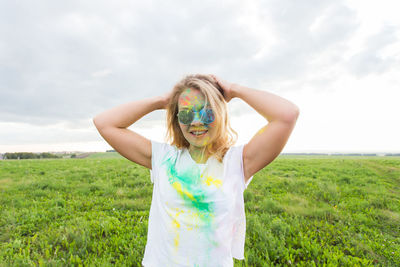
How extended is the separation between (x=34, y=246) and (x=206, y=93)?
4.48 m

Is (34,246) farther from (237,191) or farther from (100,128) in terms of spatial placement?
(237,191)

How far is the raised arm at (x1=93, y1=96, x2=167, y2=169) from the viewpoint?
2.32 metres

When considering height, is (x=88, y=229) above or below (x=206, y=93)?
below

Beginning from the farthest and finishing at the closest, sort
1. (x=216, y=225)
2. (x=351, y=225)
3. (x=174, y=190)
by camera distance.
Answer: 1. (x=351, y=225)
2. (x=174, y=190)
3. (x=216, y=225)

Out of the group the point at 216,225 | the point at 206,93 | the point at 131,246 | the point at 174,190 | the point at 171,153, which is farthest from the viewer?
the point at 131,246

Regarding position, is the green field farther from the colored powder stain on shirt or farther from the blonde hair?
the blonde hair

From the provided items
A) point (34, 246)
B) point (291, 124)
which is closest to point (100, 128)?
point (291, 124)

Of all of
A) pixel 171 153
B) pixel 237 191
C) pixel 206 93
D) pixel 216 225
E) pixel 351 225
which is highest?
pixel 206 93

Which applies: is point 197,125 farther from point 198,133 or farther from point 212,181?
point 212,181

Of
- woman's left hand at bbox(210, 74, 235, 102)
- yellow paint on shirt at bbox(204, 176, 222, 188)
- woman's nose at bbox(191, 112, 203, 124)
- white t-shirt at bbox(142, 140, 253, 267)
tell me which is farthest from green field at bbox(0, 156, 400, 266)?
woman's left hand at bbox(210, 74, 235, 102)

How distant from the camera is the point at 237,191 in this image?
1982 millimetres

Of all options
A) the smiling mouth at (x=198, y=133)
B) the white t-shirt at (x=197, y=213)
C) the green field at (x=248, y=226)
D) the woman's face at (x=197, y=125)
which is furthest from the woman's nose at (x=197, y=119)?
the green field at (x=248, y=226)

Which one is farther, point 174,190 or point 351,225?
point 351,225

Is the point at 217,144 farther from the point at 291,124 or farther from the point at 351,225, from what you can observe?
the point at 351,225
